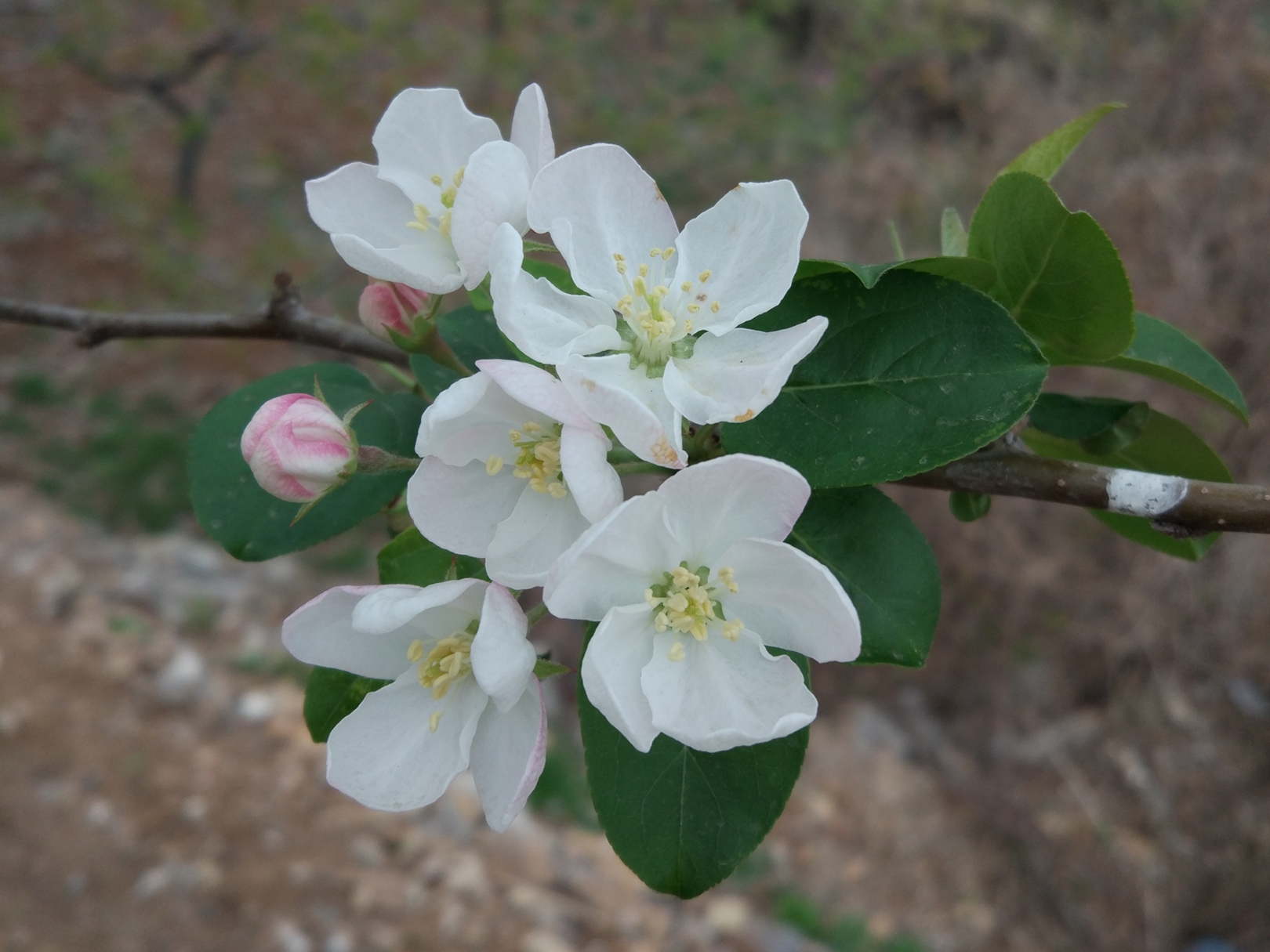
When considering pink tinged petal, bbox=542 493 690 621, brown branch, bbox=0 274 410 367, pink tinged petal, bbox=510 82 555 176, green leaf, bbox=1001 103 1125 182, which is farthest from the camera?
brown branch, bbox=0 274 410 367

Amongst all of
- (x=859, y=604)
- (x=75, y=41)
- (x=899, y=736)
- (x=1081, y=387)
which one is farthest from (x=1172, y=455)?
(x=75, y=41)

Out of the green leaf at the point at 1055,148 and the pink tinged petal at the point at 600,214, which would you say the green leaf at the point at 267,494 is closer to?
the pink tinged petal at the point at 600,214

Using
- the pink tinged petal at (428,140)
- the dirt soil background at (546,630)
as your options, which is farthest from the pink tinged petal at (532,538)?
the dirt soil background at (546,630)

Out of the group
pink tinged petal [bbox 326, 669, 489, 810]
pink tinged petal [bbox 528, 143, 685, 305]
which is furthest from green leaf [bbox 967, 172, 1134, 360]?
pink tinged petal [bbox 326, 669, 489, 810]

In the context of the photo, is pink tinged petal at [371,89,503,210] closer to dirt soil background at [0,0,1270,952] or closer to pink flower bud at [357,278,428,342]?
pink flower bud at [357,278,428,342]

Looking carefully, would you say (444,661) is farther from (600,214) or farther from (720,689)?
(600,214)

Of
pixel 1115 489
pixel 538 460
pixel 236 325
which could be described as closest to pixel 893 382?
pixel 1115 489
